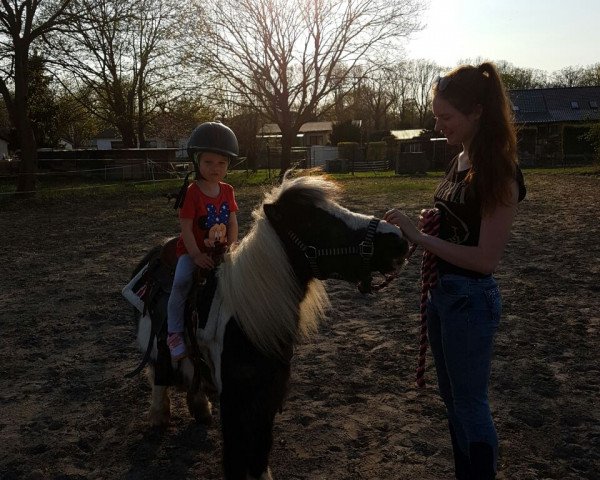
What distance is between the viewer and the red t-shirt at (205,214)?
10.1ft

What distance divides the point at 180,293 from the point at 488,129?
1941 mm

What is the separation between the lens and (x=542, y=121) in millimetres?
50094

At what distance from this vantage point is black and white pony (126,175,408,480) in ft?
8.21

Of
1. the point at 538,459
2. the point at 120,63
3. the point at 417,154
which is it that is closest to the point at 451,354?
the point at 538,459

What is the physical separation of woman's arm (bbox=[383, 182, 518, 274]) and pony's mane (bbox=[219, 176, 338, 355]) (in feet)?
2.14

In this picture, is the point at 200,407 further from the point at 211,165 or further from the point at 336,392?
the point at 211,165

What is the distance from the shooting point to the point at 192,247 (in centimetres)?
301

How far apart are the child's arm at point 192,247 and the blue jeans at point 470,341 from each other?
130 centimetres

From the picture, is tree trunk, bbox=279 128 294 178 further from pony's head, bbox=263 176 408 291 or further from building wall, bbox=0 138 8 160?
building wall, bbox=0 138 8 160

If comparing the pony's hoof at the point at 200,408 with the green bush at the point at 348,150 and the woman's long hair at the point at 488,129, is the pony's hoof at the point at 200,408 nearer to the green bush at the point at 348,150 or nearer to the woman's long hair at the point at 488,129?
the woman's long hair at the point at 488,129

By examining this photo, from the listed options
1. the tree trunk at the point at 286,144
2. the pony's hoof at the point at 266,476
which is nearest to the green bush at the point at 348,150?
the tree trunk at the point at 286,144

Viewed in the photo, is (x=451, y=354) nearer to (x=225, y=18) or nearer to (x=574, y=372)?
(x=574, y=372)

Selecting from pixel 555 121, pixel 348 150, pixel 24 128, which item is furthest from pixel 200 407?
pixel 555 121

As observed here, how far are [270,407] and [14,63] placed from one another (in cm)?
2188
